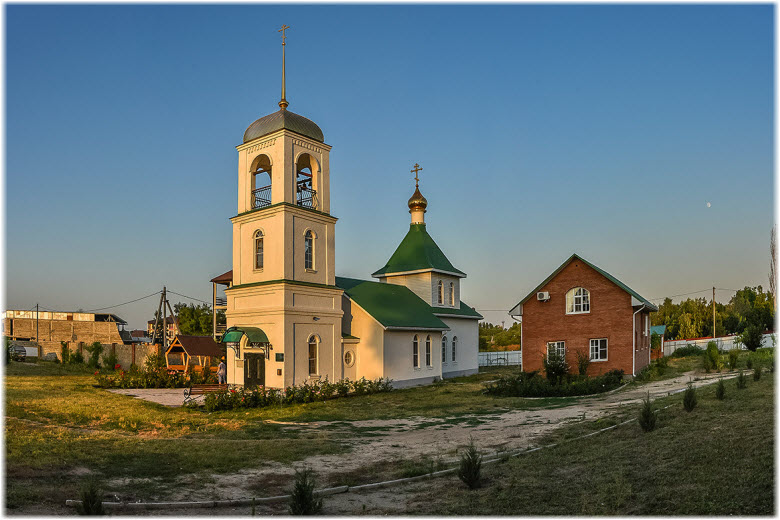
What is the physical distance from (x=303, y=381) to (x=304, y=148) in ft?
31.2

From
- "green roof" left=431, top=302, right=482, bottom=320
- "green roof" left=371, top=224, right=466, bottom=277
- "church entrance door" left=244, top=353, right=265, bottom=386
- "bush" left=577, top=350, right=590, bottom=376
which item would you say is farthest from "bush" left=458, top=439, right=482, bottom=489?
"green roof" left=371, top=224, right=466, bottom=277

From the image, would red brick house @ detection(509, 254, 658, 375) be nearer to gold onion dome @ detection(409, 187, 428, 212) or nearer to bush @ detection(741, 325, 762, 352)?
bush @ detection(741, 325, 762, 352)

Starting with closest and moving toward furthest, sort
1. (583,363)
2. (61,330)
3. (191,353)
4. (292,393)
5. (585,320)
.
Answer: (292,393) < (583,363) < (585,320) < (191,353) < (61,330)

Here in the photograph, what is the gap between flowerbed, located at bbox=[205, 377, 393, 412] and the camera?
65.3ft

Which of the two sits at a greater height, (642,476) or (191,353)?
(642,476)

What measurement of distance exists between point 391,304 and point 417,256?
236 inches

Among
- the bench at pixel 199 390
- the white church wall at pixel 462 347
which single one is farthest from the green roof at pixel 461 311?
the bench at pixel 199 390

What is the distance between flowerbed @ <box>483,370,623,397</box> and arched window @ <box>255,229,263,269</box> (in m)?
10.5

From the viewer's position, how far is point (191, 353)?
1204 inches

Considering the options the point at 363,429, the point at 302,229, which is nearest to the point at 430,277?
the point at 302,229

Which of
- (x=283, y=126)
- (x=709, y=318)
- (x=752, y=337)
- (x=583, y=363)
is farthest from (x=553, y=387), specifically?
(x=709, y=318)

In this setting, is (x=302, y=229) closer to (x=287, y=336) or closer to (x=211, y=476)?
(x=287, y=336)

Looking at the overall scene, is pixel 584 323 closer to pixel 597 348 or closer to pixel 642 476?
pixel 597 348

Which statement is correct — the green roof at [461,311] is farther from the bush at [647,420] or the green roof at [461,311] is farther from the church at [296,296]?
the bush at [647,420]
